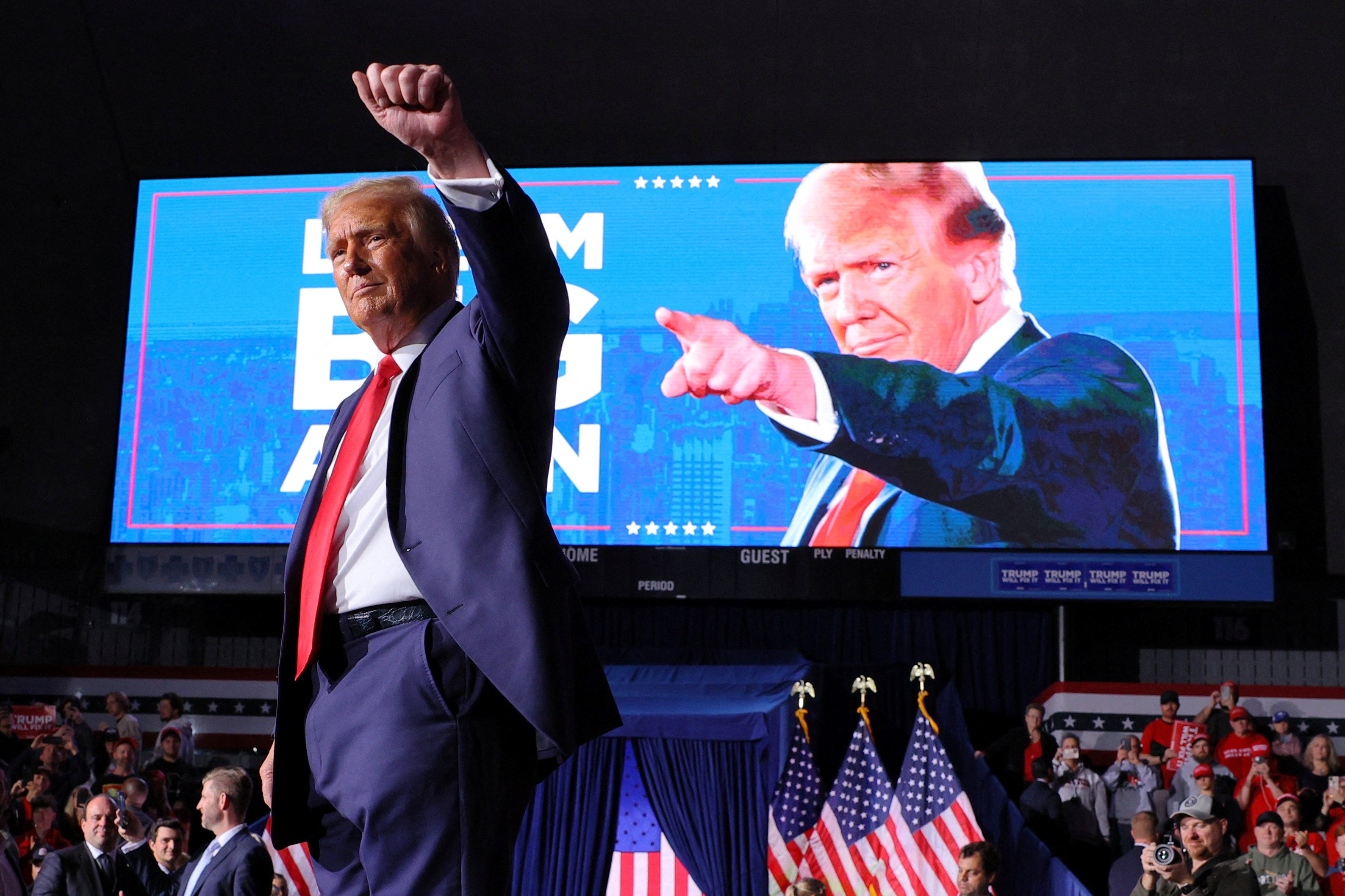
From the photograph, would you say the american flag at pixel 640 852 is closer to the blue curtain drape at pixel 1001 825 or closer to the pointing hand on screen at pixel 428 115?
the blue curtain drape at pixel 1001 825

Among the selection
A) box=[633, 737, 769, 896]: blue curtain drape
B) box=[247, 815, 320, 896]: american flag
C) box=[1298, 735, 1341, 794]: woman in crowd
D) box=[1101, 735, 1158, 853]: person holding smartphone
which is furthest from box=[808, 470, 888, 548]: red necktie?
box=[247, 815, 320, 896]: american flag

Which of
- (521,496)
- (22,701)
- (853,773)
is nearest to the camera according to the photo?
(521,496)

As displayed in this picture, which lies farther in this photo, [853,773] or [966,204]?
[966,204]

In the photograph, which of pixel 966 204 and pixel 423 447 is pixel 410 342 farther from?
pixel 966 204

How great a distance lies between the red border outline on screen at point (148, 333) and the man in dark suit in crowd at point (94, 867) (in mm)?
3683

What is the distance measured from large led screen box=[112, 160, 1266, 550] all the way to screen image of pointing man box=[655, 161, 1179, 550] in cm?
1

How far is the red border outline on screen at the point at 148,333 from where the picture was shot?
8344mm

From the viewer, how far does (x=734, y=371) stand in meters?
8.21

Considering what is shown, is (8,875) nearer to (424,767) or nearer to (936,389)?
(424,767)

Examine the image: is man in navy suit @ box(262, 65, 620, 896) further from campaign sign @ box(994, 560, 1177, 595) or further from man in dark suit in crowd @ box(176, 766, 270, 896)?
campaign sign @ box(994, 560, 1177, 595)

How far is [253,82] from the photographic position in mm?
9641

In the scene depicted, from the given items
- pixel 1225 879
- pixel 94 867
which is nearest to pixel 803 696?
pixel 1225 879

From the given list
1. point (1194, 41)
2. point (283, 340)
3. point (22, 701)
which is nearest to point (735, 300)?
point (283, 340)

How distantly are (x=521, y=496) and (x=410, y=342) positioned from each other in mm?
275
